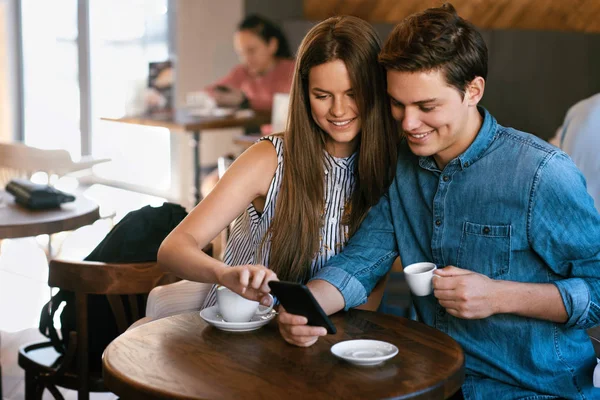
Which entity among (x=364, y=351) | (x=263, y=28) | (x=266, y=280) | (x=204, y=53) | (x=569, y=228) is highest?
(x=263, y=28)

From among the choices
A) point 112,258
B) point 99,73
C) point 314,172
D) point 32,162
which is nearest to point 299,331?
point 314,172

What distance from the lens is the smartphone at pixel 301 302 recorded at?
1419 mm

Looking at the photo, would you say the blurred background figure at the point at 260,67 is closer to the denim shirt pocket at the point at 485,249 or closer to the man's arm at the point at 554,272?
the denim shirt pocket at the point at 485,249

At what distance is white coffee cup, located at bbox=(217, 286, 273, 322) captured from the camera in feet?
5.27

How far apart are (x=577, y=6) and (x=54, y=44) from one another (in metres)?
5.62

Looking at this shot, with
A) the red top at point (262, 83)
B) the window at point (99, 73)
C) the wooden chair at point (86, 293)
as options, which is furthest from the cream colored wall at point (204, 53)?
the wooden chair at point (86, 293)

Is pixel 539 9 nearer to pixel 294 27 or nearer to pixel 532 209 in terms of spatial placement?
pixel 294 27

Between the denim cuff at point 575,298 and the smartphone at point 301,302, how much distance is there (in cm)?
45

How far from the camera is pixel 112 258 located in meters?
2.40

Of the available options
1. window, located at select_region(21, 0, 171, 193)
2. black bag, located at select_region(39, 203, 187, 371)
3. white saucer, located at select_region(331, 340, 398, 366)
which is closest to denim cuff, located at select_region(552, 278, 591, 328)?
white saucer, located at select_region(331, 340, 398, 366)

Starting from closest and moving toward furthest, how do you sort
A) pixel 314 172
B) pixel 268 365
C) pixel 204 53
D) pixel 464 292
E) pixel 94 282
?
pixel 268 365
pixel 464 292
pixel 314 172
pixel 94 282
pixel 204 53

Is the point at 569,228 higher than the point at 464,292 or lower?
higher

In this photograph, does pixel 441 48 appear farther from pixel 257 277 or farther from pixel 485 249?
pixel 257 277

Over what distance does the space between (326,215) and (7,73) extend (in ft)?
25.5
